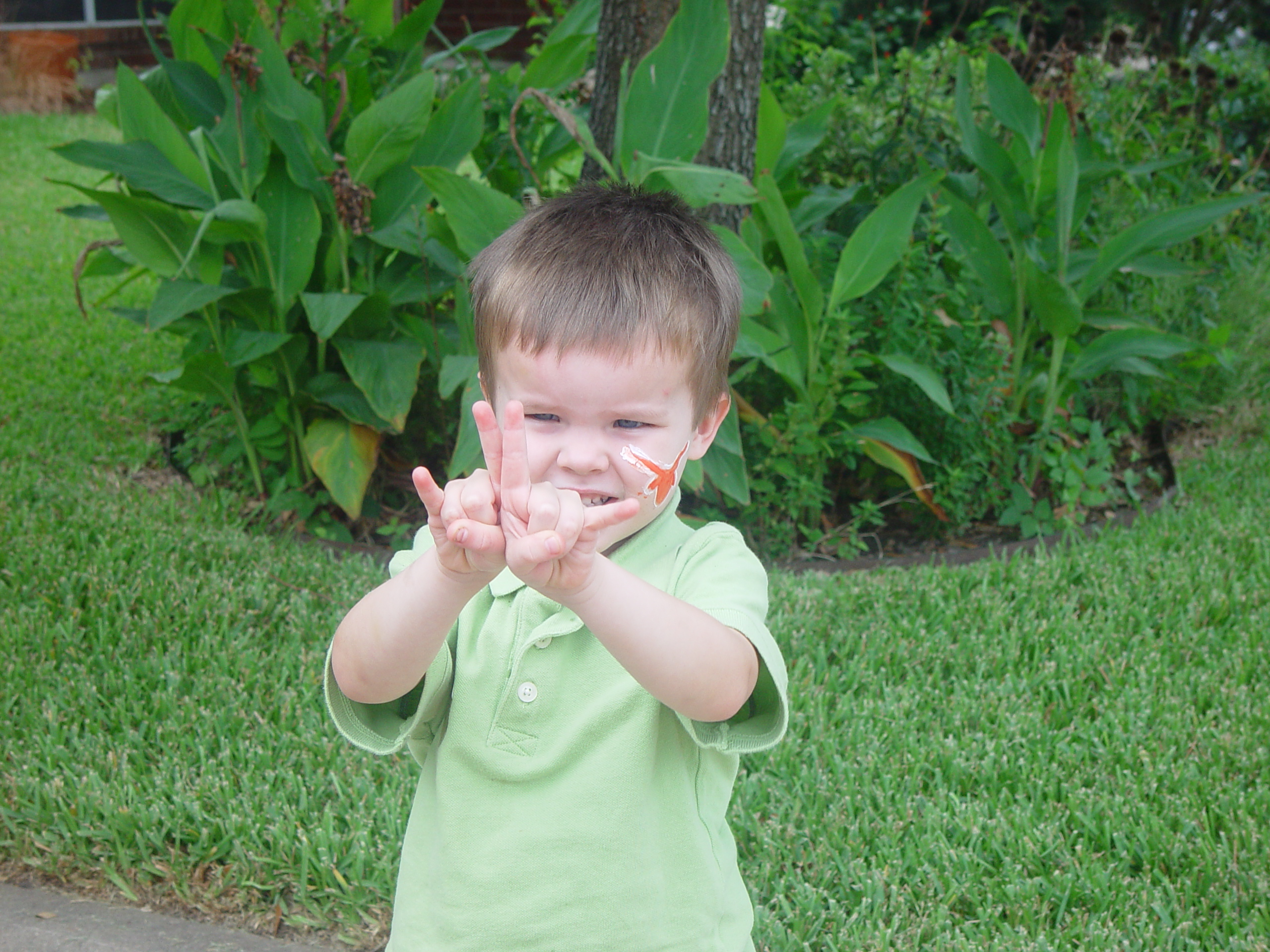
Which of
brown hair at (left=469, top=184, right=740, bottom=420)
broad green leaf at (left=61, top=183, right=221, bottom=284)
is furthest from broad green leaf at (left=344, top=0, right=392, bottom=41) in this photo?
brown hair at (left=469, top=184, right=740, bottom=420)

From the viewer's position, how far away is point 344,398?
3479mm

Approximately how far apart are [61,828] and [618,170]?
2.21m

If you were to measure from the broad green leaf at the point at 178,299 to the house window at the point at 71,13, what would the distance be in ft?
31.0

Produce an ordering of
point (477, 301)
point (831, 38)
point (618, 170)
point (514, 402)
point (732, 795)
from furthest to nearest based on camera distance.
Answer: point (831, 38)
point (618, 170)
point (732, 795)
point (477, 301)
point (514, 402)

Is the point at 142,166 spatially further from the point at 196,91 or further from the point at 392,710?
the point at 392,710

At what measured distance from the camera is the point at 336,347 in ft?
11.1

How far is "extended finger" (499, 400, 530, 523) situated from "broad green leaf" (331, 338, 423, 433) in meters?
2.28

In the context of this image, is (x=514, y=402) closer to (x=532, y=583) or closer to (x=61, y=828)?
(x=532, y=583)

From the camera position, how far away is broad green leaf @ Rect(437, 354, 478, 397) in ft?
9.72

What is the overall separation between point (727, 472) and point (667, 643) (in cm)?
212

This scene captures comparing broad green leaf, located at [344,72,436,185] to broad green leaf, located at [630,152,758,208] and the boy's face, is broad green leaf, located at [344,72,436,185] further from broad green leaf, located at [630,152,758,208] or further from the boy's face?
the boy's face

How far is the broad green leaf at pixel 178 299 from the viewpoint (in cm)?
311

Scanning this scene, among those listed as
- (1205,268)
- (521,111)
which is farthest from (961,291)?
(521,111)

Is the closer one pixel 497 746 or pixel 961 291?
pixel 497 746
